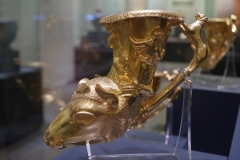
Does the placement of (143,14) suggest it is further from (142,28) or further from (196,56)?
(196,56)

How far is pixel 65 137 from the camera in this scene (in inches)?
31.3

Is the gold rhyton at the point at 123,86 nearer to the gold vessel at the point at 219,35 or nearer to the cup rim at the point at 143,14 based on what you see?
the cup rim at the point at 143,14

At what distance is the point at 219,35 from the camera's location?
1.84 metres

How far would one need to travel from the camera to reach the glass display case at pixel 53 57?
2.20 meters

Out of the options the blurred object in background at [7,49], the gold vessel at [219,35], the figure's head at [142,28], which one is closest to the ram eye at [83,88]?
the figure's head at [142,28]

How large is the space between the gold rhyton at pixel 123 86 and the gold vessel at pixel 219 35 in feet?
3.05

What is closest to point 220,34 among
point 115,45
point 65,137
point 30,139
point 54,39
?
point 115,45

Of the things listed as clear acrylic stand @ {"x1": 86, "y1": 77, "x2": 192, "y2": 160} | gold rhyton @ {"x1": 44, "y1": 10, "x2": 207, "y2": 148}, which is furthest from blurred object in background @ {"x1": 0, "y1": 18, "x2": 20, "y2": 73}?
gold rhyton @ {"x1": 44, "y1": 10, "x2": 207, "y2": 148}

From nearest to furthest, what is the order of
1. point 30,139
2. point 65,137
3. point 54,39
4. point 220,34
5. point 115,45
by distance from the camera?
1. point 65,137
2. point 115,45
3. point 220,34
4. point 30,139
5. point 54,39

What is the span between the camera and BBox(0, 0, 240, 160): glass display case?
220 centimetres

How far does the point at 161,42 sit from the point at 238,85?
4.07 feet

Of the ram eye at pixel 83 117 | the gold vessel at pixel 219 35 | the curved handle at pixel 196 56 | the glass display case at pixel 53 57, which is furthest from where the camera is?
the glass display case at pixel 53 57

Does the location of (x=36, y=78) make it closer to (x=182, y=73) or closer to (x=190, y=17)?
(x=190, y=17)

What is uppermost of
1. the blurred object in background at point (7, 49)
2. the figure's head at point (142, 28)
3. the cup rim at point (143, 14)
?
the cup rim at point (143, 14)
